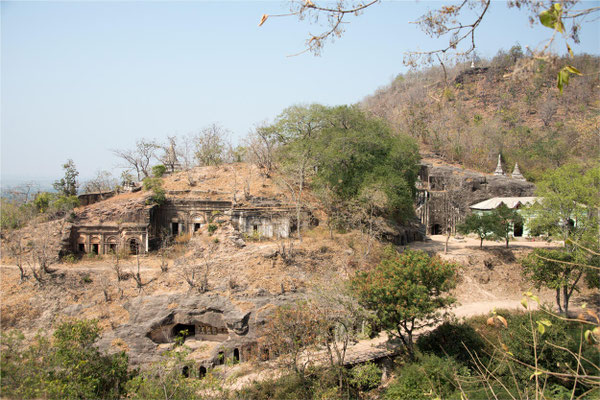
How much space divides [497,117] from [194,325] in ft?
151

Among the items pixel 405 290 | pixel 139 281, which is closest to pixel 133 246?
pixel 139 281

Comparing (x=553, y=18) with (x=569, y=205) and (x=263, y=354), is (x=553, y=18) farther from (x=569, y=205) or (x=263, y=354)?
(x=569, y=205)

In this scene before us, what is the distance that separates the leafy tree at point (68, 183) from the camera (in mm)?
27156

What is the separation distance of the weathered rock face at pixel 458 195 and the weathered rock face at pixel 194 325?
1601 cm

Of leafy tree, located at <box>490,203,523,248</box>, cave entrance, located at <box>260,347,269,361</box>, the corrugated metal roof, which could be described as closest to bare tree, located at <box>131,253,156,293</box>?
cave entrance, located at <box>260,347,269,361</box>

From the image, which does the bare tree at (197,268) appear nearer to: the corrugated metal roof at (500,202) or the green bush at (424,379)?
the green bush at (424,379)

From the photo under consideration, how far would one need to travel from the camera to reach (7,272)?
61.4 feet

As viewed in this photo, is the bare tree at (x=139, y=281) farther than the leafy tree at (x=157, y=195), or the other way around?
the leafy tree at (x=157, y=195)

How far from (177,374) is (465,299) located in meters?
13.7

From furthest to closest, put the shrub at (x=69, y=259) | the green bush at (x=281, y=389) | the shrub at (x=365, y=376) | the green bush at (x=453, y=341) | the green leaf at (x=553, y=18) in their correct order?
the shrub at (x=69, y=259), the green bush at (x=453, y=341), the shrub at (x=365, y=376), the green bush at (x=281, y=389), the green leaf at (x=553, y=18)

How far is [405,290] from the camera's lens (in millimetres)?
12891

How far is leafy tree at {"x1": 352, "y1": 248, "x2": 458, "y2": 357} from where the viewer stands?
41.9 feet

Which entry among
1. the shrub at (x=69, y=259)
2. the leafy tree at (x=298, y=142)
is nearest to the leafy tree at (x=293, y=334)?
the leafy tree at (x=298, y=142)

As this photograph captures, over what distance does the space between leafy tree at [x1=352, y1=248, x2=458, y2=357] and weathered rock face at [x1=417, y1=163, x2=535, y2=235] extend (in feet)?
49.0
